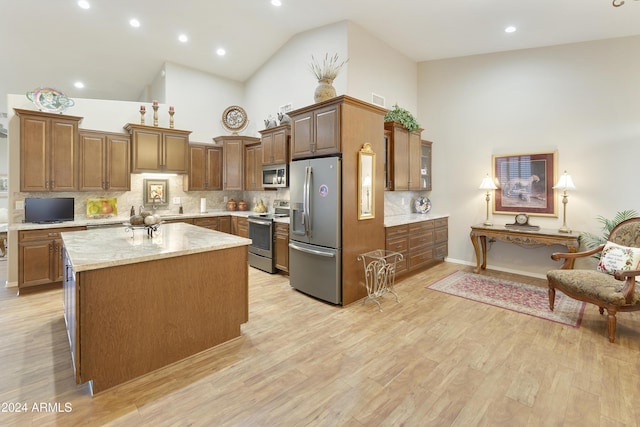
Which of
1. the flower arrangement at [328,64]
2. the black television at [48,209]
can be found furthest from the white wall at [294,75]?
the black television at [48,209]

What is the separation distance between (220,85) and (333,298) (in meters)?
5.55

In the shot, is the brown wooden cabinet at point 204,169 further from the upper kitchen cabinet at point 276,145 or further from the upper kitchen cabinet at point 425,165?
the upper kitchen cabinet at point 425,165

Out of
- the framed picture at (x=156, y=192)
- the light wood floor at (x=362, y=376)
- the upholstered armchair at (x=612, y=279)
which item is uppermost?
the framed picture at (x=156, y=192)

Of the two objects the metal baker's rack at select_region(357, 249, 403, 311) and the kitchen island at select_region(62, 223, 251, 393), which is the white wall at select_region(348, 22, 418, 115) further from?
the kitchen island at select_region(62, 223, 251, 393)

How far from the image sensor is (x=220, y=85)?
22.0 ft

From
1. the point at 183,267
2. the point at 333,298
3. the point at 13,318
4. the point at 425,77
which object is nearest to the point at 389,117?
the point at 425,77

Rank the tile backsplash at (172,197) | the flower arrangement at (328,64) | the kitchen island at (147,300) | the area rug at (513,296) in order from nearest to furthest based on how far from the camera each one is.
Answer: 1. the kitchen island at (147,300)
2. the area rug at (513,296)
3. the flower arrangement at (328,64)
4. the tile backsplash at (172,197)

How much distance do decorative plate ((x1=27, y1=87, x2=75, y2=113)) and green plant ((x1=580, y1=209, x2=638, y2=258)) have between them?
7883 millimetres

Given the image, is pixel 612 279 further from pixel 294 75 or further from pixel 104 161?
pixel 104 161

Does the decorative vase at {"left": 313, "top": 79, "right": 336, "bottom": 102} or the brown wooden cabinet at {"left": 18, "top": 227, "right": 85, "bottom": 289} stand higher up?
the decorative vase at {"left": 313, "top": 79, "right": 336, "bottom": 102}

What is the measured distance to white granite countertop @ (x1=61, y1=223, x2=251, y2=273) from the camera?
2.04m

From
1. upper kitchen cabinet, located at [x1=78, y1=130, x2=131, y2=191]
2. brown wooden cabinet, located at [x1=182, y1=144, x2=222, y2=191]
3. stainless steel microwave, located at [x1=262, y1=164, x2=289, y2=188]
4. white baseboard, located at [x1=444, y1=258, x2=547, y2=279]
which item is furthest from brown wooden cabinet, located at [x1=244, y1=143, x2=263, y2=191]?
white baseboard, located at [x1=444, y1=258, x2=547, y2=279]

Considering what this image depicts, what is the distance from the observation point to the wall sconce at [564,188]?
435 cm

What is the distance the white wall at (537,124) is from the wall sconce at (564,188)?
0.11 metres
